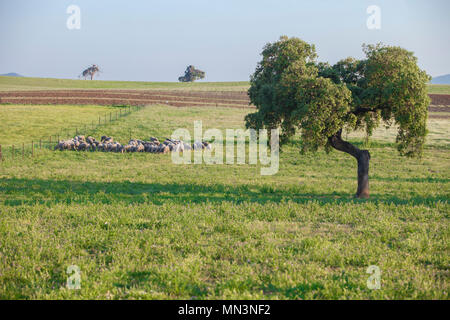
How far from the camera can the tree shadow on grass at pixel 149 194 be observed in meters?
15.8

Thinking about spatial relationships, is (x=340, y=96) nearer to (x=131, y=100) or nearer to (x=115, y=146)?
(x=115, y=146)

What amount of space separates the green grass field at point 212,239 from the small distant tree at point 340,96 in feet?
11.2

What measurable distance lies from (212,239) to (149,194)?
27.0 feet

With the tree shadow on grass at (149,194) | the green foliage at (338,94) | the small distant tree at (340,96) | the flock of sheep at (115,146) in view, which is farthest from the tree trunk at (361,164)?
the flock of sheep at (115,146)

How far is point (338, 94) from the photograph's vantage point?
1725 centimetres

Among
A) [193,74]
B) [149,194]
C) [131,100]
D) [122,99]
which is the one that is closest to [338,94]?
[149,194]

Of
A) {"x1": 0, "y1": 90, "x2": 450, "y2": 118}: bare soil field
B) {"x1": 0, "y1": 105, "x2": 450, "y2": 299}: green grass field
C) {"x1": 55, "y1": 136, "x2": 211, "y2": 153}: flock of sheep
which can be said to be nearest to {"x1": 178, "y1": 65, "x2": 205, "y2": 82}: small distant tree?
{"x1": 0, "y1": 90, "x2": 450, "y2": 118}: bare soil field

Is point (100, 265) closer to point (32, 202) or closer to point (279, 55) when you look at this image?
point (32, 202)

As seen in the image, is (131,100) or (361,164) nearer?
(361,164)

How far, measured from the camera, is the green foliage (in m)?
17.2

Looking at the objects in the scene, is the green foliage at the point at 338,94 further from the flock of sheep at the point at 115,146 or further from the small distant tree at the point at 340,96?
the flock of sheep at the point at 115,146

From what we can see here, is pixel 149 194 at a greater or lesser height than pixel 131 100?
lesser

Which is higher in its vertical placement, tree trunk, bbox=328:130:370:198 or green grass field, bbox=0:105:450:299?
tree trunk, bbox=328:130:370:198

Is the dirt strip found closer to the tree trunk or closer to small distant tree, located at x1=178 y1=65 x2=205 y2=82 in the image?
the tree trunk
